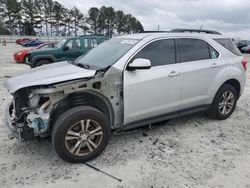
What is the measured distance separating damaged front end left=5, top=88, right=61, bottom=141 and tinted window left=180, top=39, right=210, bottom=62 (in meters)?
2.30

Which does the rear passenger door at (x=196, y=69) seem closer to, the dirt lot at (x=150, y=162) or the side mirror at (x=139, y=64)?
the dirt lot at (x=150, y=162)

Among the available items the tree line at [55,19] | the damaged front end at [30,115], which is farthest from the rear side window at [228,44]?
the tree line at [55,19]

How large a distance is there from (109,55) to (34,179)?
2.10 metres

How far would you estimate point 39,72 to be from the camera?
3.84 metres

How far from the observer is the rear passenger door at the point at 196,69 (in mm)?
4406

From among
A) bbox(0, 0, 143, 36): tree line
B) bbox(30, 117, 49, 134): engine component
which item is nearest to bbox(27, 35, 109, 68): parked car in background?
bbox(30, 117, 49, 134): engine component

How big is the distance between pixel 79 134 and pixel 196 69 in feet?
7.64

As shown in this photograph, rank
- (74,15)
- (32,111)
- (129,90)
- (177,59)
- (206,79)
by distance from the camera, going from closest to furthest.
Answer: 1. (32,111)
2. (129,90)
3. (177,59)
4. (206,79)
5. (74,15)

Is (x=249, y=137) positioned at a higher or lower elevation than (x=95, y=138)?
lower

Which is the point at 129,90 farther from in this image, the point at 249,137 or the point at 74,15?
the point at 74,15

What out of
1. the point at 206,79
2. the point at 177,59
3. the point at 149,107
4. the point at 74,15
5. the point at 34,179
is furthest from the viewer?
the point at 74,15

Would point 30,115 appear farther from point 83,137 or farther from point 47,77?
point 83,137

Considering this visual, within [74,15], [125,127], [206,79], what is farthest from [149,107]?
[74,15]

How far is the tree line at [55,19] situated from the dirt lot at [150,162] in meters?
65.5
